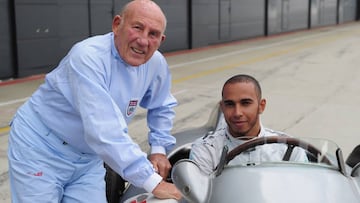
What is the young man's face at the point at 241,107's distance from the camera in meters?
3.14

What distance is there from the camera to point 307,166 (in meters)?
2.60

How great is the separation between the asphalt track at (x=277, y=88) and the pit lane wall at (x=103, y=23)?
1.74 ft

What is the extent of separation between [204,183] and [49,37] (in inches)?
448

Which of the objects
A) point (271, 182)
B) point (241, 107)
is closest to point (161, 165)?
point (241, 107)

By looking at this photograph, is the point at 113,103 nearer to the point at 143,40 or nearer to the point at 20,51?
the point at 143,40

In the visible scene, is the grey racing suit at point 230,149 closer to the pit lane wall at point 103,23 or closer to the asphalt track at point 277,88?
the asphalt track at point 277,88

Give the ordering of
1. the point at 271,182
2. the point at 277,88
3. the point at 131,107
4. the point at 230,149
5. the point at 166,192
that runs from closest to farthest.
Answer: the point at 271,182, the point at 166,192, the point at 131,107, the point at 230,149, the point at 277,88

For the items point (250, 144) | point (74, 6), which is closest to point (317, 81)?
point (74, 6)

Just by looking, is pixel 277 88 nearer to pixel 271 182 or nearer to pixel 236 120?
pixel 236 120

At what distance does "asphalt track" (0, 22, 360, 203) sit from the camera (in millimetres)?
7805

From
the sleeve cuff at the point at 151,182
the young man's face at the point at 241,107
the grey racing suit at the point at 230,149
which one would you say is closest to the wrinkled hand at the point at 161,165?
the grey racing suit at the point at 230,149

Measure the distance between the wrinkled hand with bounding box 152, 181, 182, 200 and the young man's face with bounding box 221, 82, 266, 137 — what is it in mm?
702

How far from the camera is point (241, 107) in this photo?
3.14 m

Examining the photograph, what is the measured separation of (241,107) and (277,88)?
851 cm
